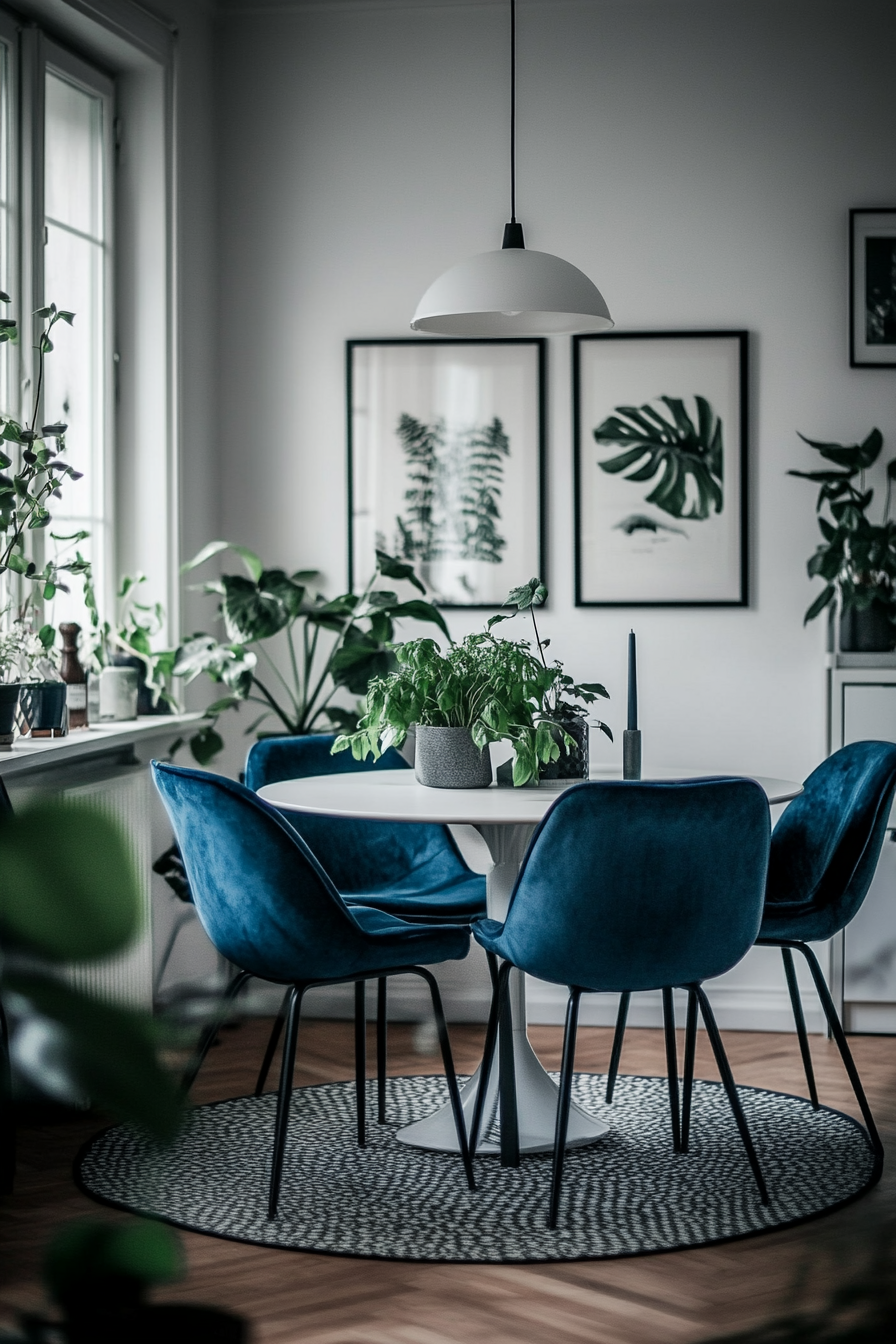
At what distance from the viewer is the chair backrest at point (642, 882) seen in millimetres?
2531

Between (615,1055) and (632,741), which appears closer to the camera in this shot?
(632,741)

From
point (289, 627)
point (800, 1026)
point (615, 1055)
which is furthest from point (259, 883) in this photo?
point (289, 627)

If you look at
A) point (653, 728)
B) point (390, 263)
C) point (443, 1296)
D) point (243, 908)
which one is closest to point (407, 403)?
point (390, 263)

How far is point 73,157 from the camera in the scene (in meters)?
3.96

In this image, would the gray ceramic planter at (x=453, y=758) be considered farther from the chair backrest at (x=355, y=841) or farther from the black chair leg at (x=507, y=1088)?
the chair backrest at (x=355, y=841)

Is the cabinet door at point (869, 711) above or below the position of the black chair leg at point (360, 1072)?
above

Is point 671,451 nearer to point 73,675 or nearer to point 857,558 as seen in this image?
point 857,558

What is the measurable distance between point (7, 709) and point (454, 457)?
1.68m

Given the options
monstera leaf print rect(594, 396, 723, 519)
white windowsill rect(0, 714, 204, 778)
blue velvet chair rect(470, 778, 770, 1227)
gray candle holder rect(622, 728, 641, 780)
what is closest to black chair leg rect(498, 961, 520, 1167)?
blue velvet chair rect(470, 778, 770, 1227)

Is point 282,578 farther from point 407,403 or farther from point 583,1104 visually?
point 583,1104

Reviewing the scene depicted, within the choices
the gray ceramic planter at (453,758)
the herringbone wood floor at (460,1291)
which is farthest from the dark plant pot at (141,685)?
the herringbone wood floor at (460,1291)

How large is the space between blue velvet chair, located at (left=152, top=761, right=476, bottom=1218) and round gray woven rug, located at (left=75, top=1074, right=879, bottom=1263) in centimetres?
12

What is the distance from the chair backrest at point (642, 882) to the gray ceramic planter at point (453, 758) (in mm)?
444

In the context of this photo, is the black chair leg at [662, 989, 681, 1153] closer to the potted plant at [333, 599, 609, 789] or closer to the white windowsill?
the potted plant at [333, 599, 609, 789]
